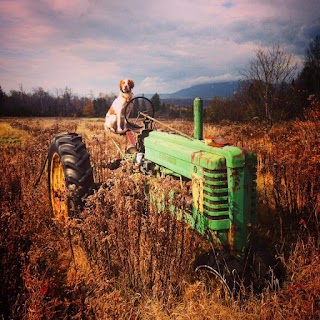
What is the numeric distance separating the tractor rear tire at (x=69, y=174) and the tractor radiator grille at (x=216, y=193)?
56.0 inches

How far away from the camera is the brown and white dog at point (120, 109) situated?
568cm

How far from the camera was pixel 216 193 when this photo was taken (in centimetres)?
231

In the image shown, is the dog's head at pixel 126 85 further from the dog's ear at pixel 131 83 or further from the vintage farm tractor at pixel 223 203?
the vintage farm tractor at pixel 223 203

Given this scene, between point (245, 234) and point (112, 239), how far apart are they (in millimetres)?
1182

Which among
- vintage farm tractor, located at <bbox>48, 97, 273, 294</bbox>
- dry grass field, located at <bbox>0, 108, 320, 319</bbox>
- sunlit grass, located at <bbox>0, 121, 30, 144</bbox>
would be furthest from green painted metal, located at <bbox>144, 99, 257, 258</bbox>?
sunlit grass, located at <bbox>0, 121, 30, 144</bbox>

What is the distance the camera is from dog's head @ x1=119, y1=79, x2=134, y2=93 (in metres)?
5.86

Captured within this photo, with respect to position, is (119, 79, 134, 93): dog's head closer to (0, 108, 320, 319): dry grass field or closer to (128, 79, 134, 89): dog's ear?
(128, 79, 134, 89): dog's ear

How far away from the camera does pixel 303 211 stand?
345 cm

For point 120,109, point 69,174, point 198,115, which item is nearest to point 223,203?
point 198,115

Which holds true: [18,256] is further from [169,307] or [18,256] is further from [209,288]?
[209,288]

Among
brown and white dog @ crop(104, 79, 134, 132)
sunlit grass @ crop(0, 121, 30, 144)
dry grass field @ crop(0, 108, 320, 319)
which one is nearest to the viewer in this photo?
dry grass field @ crop(0, 108, 320, 319)

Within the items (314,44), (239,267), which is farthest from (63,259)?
(314,44)

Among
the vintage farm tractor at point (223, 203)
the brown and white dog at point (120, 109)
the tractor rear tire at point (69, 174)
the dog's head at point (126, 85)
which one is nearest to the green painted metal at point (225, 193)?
the vintage farm tractor at point (223, 203)

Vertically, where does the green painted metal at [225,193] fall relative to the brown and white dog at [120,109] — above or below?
below
